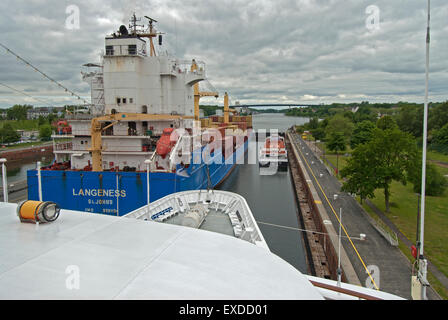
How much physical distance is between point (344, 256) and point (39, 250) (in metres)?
11.8

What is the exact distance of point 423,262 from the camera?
586 centimetres

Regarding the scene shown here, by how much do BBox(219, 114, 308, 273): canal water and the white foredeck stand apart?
11940 millimetres

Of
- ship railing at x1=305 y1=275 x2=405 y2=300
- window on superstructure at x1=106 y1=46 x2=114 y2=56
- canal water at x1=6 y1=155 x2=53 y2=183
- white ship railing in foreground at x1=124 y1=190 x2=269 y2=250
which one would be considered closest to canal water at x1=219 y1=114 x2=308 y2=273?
white ship railing in foreground at x1=124 y1=190 x2=269 y2=250

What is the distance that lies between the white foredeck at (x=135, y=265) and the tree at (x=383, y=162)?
15802 millimetres

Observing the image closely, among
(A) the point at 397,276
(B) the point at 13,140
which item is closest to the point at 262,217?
(A) the point at 397,276

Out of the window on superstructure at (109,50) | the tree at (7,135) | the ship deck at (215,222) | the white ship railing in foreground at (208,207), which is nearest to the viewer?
the white ship railing in foreground at (208,207)

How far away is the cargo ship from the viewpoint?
18.5 metres

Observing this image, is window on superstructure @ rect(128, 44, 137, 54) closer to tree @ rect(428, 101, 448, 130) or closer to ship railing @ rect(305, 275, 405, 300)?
ship railing @ rect(305, 275, 405, 300)

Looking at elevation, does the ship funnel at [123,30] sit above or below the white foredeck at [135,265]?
above

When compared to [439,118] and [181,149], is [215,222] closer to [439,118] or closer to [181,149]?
[181,149]

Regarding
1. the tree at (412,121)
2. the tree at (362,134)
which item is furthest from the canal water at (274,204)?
the tree at (412,121)

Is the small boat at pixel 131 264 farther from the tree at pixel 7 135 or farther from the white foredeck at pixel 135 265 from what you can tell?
the tree at pixel 7 135

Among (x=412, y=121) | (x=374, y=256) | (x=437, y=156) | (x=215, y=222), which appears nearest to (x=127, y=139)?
(x=215, y=222)

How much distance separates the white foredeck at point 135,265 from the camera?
4.07 meters
